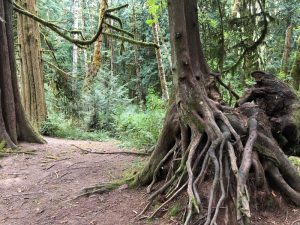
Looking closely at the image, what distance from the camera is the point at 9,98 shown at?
31.5 feet

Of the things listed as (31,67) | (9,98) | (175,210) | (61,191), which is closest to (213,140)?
(175,210)

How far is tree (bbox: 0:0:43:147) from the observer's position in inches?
374

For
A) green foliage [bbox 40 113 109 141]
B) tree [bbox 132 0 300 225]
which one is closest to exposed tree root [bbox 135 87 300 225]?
tree [bbox 132 0 300 225]

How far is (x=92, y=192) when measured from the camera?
5.74 meters

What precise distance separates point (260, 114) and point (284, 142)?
0.78 meters

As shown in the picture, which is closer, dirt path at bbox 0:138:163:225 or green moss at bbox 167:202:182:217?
green moss at bbox 167:202:182:217

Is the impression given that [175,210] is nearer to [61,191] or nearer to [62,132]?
[61,191]

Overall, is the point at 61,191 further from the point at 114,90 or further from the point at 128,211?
the point at 114,90

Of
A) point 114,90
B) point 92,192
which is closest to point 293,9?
point 114,90

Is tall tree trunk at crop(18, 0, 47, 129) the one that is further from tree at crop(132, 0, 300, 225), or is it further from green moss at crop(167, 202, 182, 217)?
green moss at crop(167, 202, 182, 217)

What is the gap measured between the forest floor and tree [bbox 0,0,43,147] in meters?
1.12

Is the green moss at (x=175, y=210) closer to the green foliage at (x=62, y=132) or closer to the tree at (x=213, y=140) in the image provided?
the tree at (x=213, y=140)

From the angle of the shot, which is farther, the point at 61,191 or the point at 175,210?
the point at 61,191

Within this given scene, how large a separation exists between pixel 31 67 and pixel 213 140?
10370 millimetres
